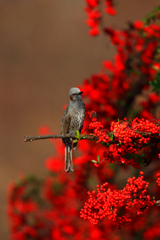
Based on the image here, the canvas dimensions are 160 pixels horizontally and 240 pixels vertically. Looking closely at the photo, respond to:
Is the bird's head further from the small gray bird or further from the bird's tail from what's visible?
the bird's tail

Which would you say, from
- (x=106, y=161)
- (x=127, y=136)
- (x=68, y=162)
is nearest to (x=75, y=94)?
(x=68, y=162)

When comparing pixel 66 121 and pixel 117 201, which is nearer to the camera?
pixel 117 201

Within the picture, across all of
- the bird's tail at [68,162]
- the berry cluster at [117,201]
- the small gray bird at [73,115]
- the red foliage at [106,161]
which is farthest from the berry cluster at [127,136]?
the red foliage at [106,161]

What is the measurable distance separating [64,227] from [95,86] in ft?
6.41

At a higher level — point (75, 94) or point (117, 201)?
point (75, 94)

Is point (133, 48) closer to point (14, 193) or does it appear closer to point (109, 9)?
point (109, 9)

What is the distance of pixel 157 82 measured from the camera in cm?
272

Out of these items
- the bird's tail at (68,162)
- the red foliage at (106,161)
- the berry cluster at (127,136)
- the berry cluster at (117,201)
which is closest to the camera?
the berry cluster at (117,201)

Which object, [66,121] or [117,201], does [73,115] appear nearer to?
[66,121]

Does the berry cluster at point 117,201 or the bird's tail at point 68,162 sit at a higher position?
the bird's tail at point 68,162

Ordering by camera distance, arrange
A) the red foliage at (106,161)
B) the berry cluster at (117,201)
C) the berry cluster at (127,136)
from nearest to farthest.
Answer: the berry cluster at (117,201) → the berry cluster at (127,136) → the red foliage at (106,161)

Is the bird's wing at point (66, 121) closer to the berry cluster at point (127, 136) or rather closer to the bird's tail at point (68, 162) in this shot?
the bird's tail at point (68, 162)

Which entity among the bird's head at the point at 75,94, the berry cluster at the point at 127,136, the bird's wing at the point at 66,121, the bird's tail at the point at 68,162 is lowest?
the berry cluster at the point at 127,136

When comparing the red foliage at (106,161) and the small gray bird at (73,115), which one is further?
the red foliage at (106,161)
